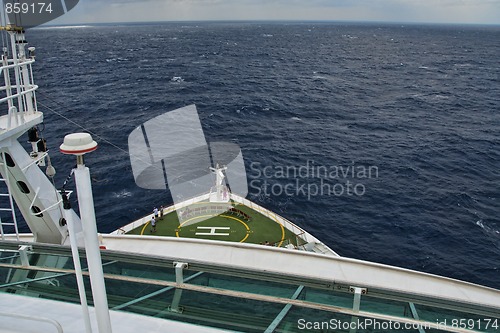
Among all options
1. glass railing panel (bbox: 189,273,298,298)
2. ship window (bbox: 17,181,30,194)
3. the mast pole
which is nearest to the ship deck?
ship window (bbox: 17,181,30,194)

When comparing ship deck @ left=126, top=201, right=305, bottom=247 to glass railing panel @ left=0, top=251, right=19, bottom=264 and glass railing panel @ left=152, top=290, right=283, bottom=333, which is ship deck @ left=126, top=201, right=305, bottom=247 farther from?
glass railing panel @ left=152, top=290, right=283, bottom=333

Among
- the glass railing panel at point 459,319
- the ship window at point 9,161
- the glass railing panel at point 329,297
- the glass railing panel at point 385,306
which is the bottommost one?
the glass railing panel at point 459,319

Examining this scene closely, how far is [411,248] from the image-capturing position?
150 ft

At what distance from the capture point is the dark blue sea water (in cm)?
4856

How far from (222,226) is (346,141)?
48.1 meters

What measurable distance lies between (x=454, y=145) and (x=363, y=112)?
90.0 feet

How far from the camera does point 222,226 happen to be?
3688 centimetres

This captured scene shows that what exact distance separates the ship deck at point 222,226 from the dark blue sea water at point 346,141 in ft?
24.5

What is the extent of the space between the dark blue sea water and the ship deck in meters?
7.46

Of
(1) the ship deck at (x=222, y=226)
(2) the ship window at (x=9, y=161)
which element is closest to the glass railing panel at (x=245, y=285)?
(2) the ship window at (x=9, y=161)

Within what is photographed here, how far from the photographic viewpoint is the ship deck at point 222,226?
3509cm

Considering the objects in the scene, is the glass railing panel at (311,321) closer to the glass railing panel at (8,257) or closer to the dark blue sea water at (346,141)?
the glass railing panel at (8,257)

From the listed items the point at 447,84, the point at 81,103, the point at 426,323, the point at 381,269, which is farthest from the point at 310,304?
the point at 447,84

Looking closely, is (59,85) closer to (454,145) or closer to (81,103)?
(81,103)
